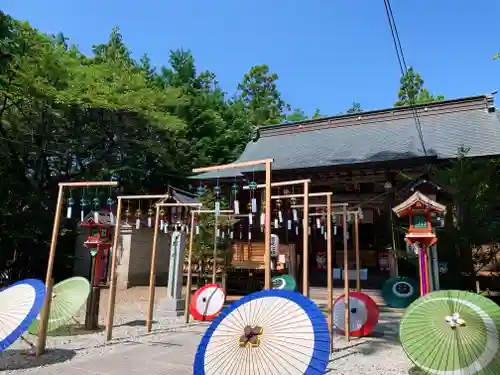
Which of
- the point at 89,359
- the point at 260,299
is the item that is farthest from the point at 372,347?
the point at 89,359

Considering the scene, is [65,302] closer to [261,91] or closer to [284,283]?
[284,283]

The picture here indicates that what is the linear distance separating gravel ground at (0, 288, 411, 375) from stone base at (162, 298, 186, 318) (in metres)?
0.54

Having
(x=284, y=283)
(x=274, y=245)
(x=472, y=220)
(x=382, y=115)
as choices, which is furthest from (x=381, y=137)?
(x=284, y=283)

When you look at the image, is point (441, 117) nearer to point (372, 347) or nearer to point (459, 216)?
point (459, 216)

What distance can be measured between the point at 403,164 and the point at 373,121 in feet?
20.0

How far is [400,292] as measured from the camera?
37.7 ft

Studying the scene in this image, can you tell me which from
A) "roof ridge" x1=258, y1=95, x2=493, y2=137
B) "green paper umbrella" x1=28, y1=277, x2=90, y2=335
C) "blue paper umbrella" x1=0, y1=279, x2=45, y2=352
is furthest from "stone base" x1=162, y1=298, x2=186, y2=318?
"roof ridge" x1=258, y1=95, x2=493, y2=137

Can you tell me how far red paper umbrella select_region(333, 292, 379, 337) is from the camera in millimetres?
7148

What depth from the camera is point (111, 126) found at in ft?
55.1

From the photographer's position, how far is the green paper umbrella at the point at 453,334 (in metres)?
3.90

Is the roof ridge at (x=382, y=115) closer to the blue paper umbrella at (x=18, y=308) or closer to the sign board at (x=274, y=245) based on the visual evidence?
the sign board at (x=274, y=245)

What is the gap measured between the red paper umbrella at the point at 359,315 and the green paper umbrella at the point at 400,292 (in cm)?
474

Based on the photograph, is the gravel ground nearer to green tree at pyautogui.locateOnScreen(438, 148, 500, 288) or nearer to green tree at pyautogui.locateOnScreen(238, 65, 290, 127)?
green tree at pyautogui.locateOnScreen(438, 148, 500, 288)

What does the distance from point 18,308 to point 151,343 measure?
2.53 meters
